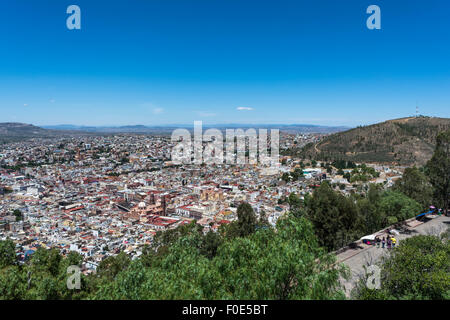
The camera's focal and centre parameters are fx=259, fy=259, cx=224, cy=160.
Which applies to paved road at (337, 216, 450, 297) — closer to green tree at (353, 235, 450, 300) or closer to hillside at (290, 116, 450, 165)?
green tree at (353, 235, 450, 300)

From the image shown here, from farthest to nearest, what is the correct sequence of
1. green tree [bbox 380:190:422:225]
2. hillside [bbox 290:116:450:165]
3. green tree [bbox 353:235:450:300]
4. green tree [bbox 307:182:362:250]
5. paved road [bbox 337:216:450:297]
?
hillside [bbox 290:116:450:165], green tree [bbox 380:190:422:225], green tree [bbox 307:182:362:250], paved road [bbox 337:216:450:297], green tree [bbox 353:235:450:300]

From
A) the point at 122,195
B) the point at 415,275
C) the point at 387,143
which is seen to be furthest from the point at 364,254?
the point at 387,143

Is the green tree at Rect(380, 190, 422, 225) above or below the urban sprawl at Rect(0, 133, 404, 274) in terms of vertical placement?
above

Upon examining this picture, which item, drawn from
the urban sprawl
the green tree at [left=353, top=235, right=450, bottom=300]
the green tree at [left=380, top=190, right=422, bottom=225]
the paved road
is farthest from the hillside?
the green tree at [left=353, top=235, right=450, bottom=300]

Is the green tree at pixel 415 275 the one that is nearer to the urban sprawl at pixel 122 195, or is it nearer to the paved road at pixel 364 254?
the paved road at pixel 364 254

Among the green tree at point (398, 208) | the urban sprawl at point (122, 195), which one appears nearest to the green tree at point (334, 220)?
the urban sprawl at point (122, 195)

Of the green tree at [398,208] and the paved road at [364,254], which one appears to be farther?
the green tree at [398,208]
